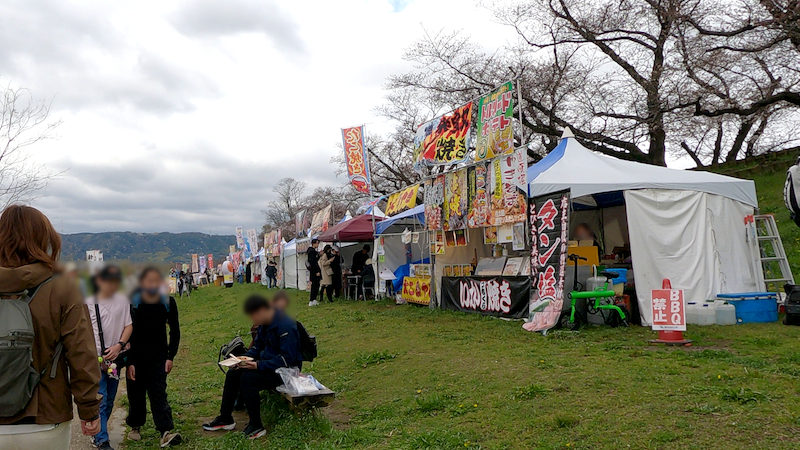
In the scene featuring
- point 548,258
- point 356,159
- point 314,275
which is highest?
point 356,159

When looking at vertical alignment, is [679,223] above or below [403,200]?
below

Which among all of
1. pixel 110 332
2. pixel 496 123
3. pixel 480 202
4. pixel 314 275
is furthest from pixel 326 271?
pixel 110 332

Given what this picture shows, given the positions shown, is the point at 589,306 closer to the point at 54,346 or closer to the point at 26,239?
the point at 54,346

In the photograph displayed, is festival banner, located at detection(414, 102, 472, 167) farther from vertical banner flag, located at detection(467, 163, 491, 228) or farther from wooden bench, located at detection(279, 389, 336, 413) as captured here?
wooden bench, located at detection(279, 389, 336, 413)

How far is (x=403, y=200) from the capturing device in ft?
50.0

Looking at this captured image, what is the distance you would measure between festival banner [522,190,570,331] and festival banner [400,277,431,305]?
414 cm

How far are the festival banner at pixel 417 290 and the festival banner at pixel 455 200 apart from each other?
1870mm

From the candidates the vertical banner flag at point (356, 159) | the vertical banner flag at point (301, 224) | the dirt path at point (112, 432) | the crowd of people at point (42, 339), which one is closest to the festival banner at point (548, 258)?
the dirt path at point (112, 432)

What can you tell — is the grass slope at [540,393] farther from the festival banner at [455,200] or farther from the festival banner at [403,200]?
the festival banner at [403,200]

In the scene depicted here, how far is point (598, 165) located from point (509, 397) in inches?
258

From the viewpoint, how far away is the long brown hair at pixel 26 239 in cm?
257

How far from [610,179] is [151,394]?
8.03m

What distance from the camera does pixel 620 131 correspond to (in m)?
18.2

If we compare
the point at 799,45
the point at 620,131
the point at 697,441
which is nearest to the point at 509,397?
the point at 697,441
